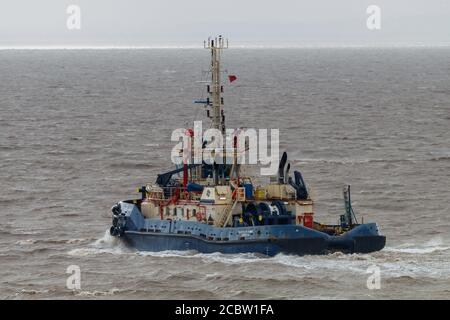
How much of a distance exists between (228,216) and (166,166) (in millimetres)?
33920

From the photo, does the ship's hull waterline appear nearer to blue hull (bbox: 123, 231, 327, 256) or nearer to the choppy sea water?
blue hull (bbox: 123, 231, 327, 256)

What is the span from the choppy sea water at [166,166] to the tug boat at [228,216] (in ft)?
2.15

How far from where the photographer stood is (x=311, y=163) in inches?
3686

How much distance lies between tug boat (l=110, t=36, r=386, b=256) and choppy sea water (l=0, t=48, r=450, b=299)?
2.15ft

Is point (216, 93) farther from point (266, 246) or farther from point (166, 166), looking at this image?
point (166, 166)

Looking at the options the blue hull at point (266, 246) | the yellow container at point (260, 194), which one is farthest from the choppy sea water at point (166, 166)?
the yellow container at point (260, 194)

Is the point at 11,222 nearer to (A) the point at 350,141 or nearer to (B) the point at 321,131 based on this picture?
(A) the point at 350,141

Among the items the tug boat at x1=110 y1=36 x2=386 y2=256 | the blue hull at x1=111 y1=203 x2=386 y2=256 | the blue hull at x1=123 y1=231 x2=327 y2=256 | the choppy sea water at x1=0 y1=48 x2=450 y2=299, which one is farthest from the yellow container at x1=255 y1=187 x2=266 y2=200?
the choppy sea water at x1=0 y1=48 x2=450 y2=299

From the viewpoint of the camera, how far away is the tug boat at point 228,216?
56812 mm

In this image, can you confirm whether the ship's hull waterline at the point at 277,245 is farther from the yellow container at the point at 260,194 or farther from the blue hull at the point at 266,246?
the yellow container at the point at 260,194

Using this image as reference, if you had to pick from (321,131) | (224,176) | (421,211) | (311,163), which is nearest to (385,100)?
(321,131)

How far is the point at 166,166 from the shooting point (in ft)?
301

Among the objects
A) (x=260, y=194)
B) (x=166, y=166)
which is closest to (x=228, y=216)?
(x=260, y=194)

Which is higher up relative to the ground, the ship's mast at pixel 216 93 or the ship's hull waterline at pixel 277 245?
the ship's mast at pixel 216 93
